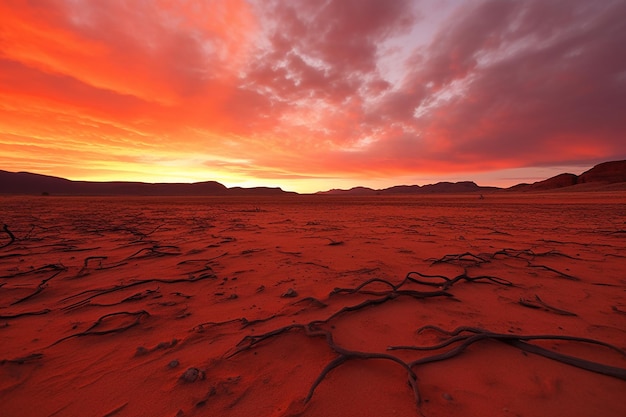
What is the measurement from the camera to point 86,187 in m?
91.7

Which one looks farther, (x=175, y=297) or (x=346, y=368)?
(x=175, y=297)

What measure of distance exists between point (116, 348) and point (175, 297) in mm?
790

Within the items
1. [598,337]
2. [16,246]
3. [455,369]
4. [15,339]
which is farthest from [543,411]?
[16,246]

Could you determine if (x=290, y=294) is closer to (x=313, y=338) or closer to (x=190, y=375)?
(x=313, y=338)

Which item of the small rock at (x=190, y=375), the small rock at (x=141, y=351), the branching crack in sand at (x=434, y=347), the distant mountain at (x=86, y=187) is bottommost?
the small rock at (x=141, y=351)

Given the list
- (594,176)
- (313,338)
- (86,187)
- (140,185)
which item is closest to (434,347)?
(313,338)

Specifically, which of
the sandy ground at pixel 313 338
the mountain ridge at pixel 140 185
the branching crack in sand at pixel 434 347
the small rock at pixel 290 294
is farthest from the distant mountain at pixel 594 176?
the small rock at pixel 290 294

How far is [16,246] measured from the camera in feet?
15.0

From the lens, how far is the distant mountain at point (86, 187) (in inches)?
3095

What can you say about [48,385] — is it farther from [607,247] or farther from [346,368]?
[607,247]

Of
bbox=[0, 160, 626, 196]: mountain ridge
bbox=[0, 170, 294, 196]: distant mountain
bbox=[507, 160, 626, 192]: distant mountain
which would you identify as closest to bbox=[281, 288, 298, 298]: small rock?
bbox=[0, 160, 626, 196]: mountain ridge

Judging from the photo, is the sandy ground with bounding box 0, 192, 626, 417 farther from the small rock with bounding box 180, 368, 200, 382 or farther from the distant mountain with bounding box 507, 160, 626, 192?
the distant mountain with bounding box 507, 160, 626, 192

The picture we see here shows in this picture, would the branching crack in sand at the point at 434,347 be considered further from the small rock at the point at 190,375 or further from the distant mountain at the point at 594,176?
the distant mountain at the point at 594,176

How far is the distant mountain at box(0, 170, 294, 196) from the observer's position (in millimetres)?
78625
